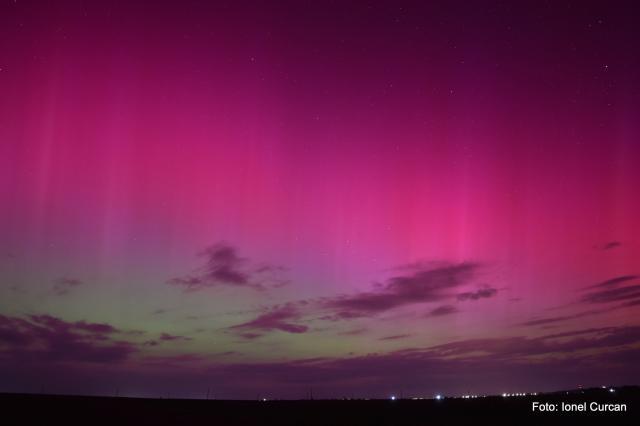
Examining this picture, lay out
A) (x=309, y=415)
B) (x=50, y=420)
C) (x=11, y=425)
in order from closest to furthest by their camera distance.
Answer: (x=11, y=425)
(x=50, y=420)
(x=309, y=415)

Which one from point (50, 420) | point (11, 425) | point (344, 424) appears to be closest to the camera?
point (11, 425)

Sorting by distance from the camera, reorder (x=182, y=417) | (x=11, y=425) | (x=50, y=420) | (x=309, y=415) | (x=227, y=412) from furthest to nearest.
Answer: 1. (x=227, y=412)
2. (x=309, y=415)
3. (x=182, y=417)
4. (x=50, y=420)
5. (x=11, y=425)

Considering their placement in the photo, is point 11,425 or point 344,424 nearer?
point 11,425

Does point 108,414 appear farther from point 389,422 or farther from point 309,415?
point 389,422

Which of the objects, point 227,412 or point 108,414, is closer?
point 108,414

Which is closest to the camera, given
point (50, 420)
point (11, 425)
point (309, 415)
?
point (11, 425)

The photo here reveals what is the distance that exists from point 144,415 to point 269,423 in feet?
48.7

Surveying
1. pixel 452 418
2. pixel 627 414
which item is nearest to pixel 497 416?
pixel 452 418

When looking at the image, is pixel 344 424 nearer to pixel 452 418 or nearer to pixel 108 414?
pixel 452 418

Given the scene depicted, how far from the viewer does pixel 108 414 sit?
5312cm

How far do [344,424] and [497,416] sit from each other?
19.4 m

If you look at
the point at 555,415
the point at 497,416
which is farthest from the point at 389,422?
the point at 555,415

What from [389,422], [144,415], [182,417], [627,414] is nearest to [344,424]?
[389,422]

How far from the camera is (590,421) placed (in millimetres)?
50719
